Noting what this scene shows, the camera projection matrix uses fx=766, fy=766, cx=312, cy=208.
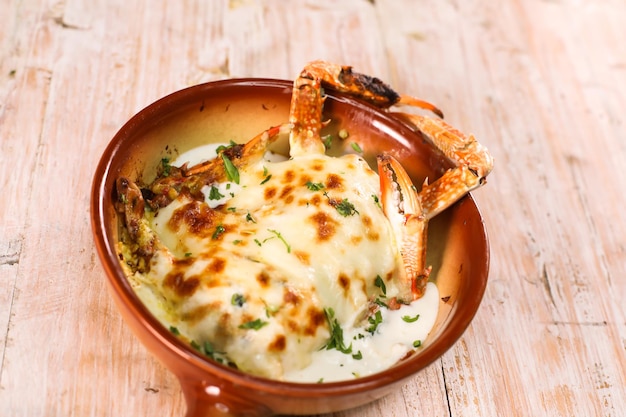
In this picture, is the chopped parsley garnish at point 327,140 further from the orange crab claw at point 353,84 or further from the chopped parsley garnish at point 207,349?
the chopped parsley garnish at point 207,349

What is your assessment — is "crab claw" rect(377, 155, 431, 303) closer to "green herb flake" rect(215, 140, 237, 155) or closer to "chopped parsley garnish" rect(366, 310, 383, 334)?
"chopped parsley garnish" rect(366, 310, 383, 334)

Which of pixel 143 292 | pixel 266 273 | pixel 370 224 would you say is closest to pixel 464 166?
pixel 370 224

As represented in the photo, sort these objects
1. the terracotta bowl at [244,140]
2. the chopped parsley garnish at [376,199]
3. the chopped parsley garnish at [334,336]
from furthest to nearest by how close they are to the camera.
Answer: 1. the chopped parsley garnish at [376,199]
2. the chopped parsley garnish at [334,336]
3. the terracotta bowl at [244,140]

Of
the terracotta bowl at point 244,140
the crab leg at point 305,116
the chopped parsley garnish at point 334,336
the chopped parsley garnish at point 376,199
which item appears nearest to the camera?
the terracotta bowl at point 244,140

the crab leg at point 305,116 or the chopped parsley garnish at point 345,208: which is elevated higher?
the crab leg at point 305,116

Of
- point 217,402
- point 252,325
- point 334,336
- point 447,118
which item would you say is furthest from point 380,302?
point 447,118

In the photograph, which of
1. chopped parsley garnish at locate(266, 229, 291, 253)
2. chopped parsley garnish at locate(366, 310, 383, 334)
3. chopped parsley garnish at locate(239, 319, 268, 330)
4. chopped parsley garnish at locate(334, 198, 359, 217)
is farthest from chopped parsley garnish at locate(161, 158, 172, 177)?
chopped parsley garnish at locate(366, 310, 383, 334)

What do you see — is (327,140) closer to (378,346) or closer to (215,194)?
(215,194)

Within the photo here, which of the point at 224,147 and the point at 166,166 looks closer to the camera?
the point at 166,166

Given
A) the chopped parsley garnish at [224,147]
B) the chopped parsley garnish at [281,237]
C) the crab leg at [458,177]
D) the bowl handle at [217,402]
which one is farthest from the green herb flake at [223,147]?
the bowl handle at [217,402]
